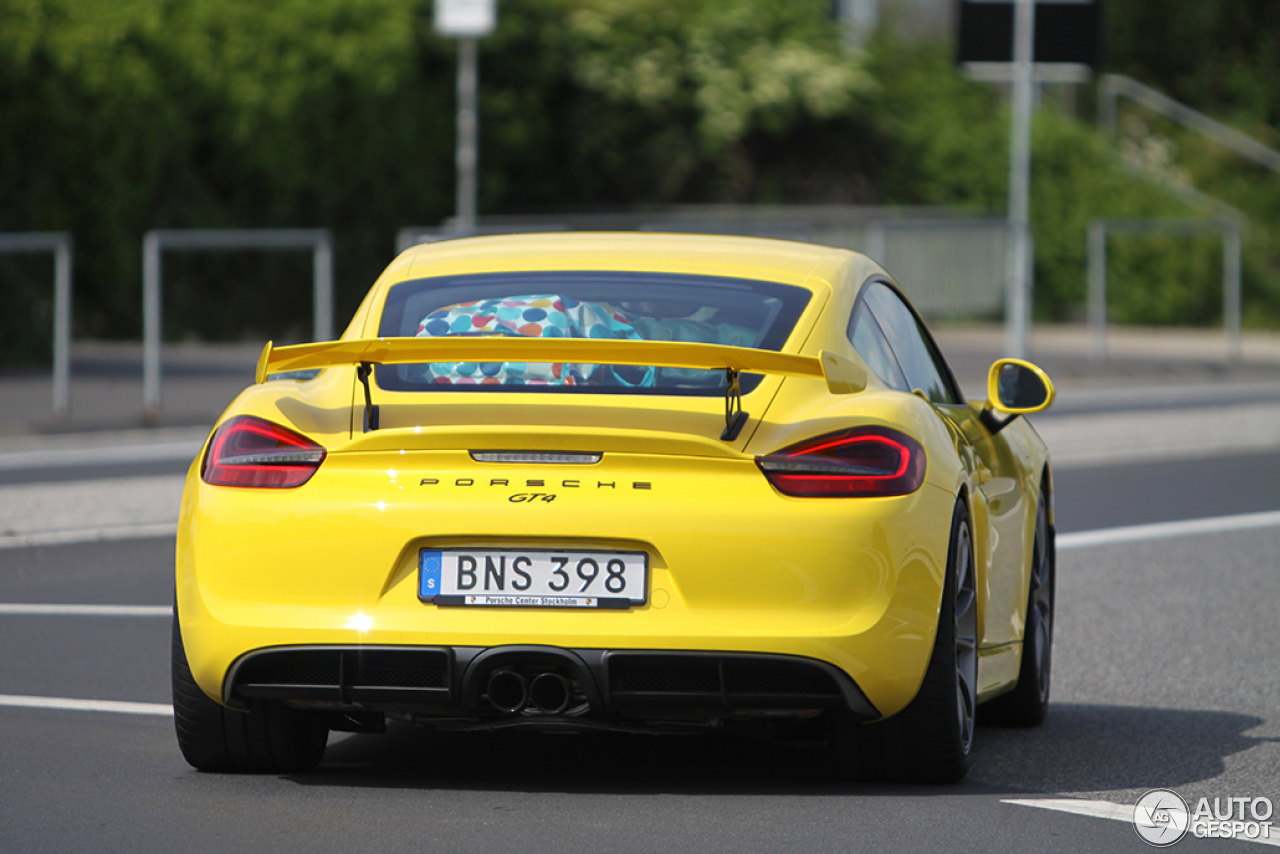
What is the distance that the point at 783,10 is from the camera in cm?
3528

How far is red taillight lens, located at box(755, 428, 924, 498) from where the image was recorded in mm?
5094

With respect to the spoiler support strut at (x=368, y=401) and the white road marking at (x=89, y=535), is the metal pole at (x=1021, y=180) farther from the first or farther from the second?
the spoiler support strut at (x=368, y=401)

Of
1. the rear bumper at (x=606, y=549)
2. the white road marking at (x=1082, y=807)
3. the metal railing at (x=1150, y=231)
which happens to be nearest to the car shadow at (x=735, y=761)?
the white road marking at (x=1082, y=807)

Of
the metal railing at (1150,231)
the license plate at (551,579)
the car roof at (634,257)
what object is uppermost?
the car roof at (634,257)

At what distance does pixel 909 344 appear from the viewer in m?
6.39

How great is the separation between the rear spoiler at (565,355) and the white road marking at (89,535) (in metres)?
6.15

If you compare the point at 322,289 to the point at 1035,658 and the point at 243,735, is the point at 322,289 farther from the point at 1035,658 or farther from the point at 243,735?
the point at 243,735

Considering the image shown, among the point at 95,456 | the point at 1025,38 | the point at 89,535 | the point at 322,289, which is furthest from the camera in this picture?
the point at 1025,38

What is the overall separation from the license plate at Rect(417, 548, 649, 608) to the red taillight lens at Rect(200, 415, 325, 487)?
432 millimetres

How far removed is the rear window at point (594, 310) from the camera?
18.7 feet

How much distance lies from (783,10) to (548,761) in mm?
30334

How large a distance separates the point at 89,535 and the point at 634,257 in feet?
20.4

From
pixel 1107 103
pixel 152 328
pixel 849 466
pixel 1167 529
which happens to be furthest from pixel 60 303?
pixel 1107 103

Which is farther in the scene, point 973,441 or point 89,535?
point 89,535
